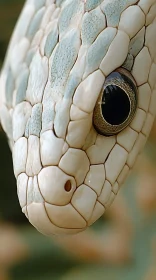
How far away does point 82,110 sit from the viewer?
1.14m

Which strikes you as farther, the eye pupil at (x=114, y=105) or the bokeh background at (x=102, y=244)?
the bokeh background at (x=102, y=244)

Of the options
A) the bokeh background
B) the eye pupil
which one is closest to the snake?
the eye pupil

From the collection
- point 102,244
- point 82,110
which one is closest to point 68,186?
point 82,110

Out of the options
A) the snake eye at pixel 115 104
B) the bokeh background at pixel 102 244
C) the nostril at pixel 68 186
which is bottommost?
the bokeh background at pixel 102 244

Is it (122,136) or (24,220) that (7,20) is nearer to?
(24,220)

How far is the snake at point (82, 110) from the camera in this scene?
3.72 feet

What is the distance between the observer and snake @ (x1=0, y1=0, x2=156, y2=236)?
3.72ft

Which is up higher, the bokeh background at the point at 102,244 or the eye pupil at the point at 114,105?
the eye pupil at the point at 114,105

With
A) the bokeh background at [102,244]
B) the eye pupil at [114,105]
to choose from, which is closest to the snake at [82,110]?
the eye pupil at [114,105]

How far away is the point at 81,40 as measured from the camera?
3.85 feet

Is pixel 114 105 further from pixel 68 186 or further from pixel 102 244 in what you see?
pixel 102 244

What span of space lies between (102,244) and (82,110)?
1.09m

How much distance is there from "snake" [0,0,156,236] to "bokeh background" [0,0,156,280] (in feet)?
2.48

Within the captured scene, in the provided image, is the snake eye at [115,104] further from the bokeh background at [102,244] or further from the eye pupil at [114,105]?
the bokeh background at [102,244]
